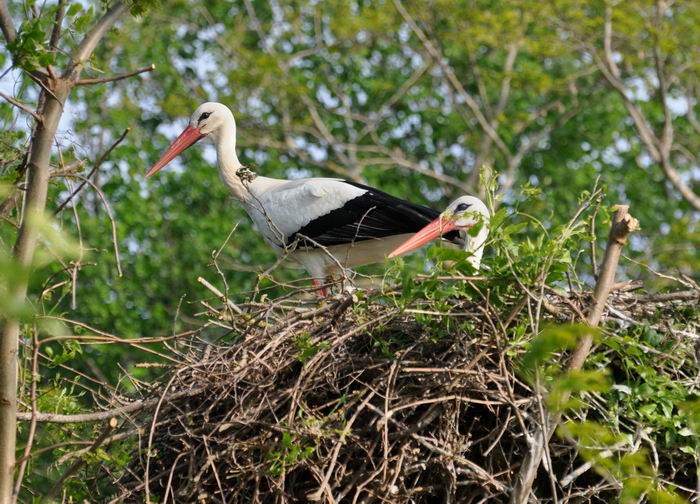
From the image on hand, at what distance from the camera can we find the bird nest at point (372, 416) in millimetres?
3838

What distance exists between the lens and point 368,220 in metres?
6.37

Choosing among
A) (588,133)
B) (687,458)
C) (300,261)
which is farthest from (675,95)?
(687,458)

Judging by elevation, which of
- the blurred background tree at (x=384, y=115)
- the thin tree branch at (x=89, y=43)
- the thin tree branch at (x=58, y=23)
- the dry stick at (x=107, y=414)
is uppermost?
the thin tree branch at (x=58, y=23)

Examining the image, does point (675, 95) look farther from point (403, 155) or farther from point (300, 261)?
point (300, 261)

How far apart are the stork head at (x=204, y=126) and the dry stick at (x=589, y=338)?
148 inches

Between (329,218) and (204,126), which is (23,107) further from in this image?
(204,126)

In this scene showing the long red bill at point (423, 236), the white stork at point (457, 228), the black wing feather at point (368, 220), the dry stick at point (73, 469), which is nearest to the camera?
the dry stick at point (73, 469)

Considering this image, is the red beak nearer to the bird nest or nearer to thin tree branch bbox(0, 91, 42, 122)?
the bird nest

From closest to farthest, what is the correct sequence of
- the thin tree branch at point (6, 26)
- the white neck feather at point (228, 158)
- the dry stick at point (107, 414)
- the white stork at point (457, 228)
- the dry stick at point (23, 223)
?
the dry stick at point (23, 223) → the thin tree branch at point (6, 26) → the dry stick at point (107, 414) → the white stork at point (457, 228) → the white neck feather at point (228, 158)

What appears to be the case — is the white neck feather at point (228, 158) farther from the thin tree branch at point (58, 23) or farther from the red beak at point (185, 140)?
the thin tree branch at point (58, 23)

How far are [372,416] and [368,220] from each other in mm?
2535

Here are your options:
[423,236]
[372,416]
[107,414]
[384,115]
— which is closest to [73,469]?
[107,414]

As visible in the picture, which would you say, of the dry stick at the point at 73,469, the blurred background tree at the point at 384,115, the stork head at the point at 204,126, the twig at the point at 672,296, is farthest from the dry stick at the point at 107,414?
the blurred background tree at the point at 384,115

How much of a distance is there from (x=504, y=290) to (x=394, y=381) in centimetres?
51
